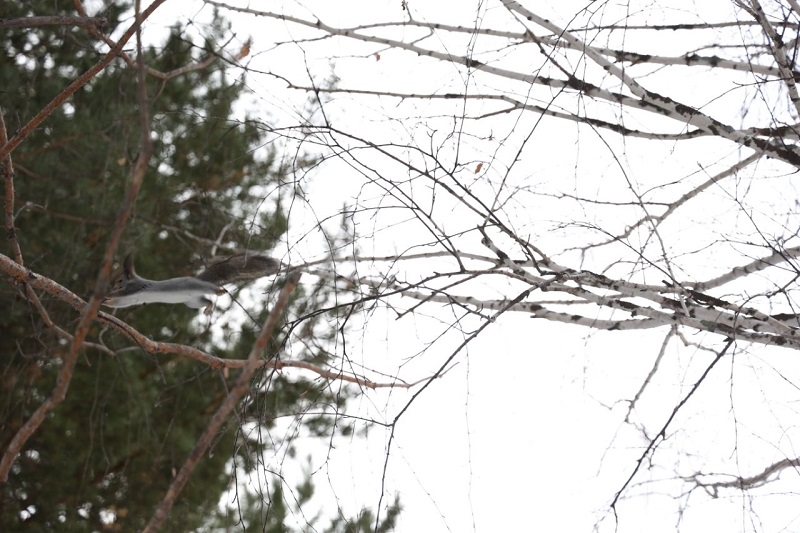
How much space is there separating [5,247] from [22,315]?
286 millimetres

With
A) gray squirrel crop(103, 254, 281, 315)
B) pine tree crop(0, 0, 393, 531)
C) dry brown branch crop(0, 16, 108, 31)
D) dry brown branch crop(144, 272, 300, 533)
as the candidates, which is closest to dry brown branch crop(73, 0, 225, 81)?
dry brown branch crop(0, 16, 108, 31)

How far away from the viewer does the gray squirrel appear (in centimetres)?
139

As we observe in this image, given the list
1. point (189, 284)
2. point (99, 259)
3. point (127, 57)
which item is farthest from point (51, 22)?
point (99, 259)

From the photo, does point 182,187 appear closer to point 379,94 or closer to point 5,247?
point 5,247

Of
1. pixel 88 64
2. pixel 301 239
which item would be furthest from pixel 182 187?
pixel 301 239

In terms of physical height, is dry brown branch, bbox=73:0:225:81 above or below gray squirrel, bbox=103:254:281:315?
above

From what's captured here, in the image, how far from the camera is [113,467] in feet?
9.73

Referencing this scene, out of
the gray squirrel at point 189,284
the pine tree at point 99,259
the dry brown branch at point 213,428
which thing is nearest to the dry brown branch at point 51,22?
the gray squirrel at point 189,284

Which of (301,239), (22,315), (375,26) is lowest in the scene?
(301,239)

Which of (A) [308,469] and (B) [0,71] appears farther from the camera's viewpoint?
(A) [308,469]

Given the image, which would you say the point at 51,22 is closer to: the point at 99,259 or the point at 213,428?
the point at 213,428

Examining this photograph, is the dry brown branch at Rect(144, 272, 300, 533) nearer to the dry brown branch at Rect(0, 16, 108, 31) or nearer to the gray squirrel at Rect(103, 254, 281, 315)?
the gray squirrel at Rect(103, 254, 281, 315)

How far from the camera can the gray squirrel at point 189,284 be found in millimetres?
1391

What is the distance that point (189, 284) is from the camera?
1422mm
